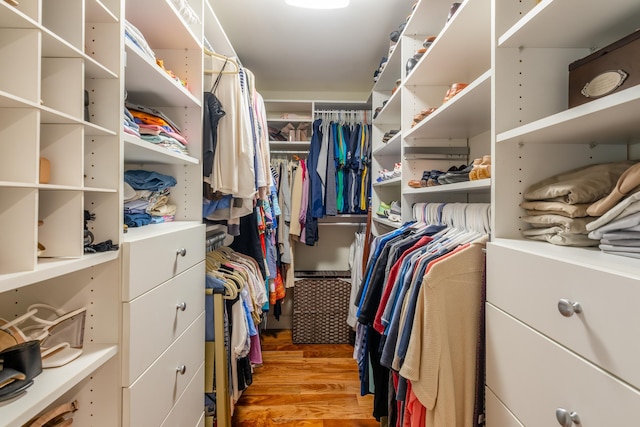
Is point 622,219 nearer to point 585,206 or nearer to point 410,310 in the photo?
point 585,206

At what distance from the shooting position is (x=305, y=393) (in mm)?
2092

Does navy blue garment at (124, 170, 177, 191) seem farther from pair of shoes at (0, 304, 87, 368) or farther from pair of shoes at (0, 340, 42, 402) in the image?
pair of shoes at (0, 340, 42, 402)

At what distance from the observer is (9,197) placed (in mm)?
578

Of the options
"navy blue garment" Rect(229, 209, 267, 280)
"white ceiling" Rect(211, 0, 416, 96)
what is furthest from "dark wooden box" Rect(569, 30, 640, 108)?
"navy blue garment" Rect(229, 209, 267, 280)

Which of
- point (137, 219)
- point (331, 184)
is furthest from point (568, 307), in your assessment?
point (331, 184)

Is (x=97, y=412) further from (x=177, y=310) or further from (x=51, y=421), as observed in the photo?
(x=177, y=310)

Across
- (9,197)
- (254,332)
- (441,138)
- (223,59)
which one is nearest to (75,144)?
(9,197)

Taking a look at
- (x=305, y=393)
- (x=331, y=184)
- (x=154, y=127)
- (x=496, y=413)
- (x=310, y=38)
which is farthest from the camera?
(x=331, y=184)

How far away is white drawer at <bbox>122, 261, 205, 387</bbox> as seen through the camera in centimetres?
86

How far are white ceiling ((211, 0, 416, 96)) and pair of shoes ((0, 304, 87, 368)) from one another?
1824 mm

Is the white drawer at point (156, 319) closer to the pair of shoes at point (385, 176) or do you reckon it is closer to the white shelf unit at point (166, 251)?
the white shelf unit at point (166, 251)

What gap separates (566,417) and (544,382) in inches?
3.1

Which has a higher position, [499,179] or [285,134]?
[285,134]

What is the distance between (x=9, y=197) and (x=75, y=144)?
0.18m
